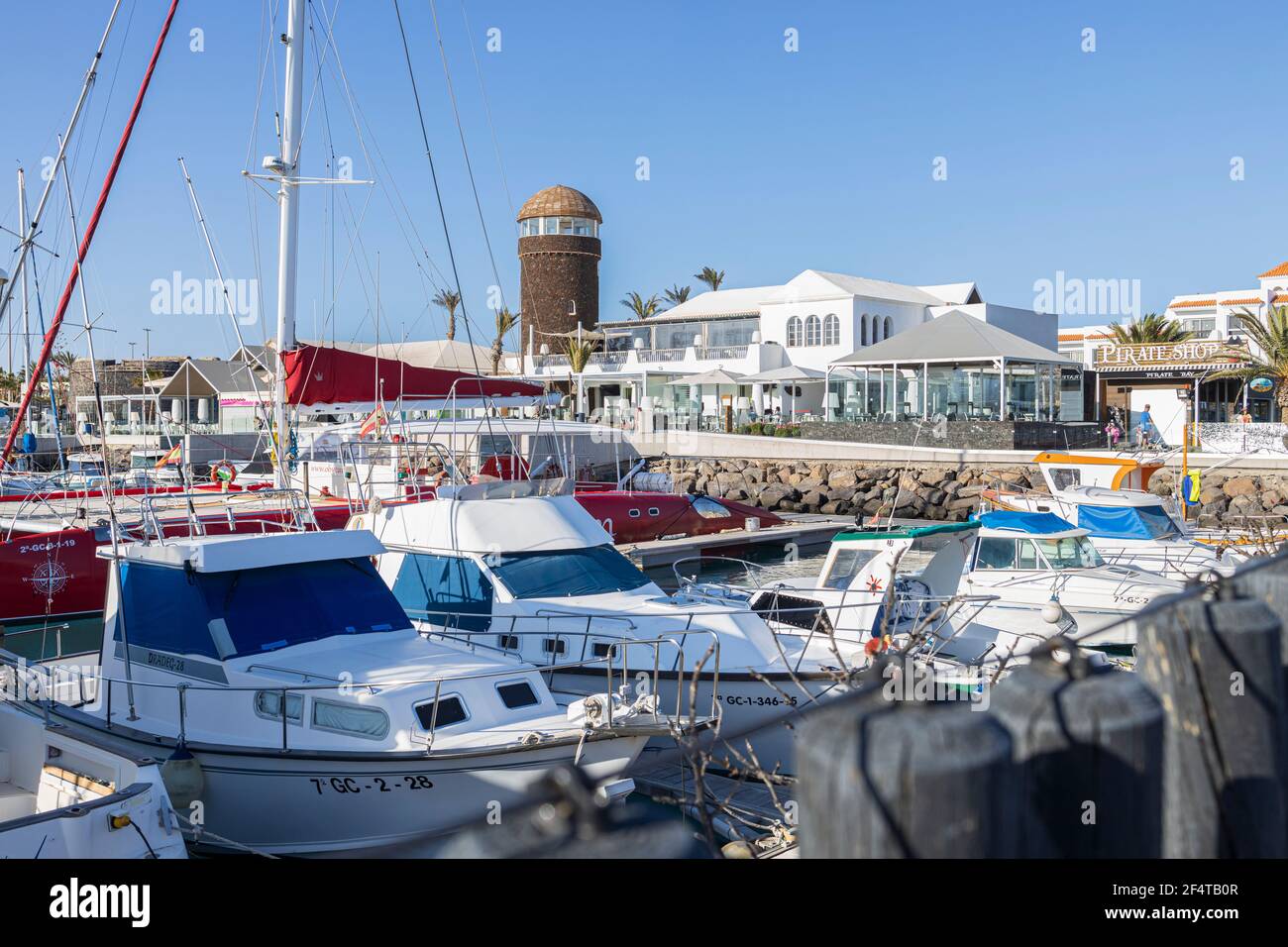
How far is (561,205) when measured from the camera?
7481 centimetres

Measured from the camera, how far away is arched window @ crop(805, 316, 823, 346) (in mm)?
56844

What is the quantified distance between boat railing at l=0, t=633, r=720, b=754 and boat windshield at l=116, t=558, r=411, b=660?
34cm

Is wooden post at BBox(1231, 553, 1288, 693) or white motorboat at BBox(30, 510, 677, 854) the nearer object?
wooden post at BBox(1231, 553, 1288, 693)

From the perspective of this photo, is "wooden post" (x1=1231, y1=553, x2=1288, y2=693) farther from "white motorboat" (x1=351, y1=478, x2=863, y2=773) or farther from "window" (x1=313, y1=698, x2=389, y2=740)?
"white motorboat" (x1=351, y1=478, x2=863, y2=773)

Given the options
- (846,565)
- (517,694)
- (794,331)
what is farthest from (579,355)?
(517,694)

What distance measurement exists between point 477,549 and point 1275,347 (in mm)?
36759

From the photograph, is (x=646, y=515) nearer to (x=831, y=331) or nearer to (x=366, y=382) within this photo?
(x=366, y=382)

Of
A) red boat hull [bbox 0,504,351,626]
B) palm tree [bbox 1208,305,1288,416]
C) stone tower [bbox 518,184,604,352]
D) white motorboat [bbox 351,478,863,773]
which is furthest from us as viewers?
stone tower [bbox 518,184,604,352]

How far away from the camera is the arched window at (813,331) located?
186 ft

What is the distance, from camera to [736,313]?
199 feet

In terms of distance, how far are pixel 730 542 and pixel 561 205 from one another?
171ft

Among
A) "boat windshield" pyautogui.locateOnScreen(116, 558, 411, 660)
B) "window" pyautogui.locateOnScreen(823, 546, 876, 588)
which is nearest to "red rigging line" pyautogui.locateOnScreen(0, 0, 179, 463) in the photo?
"boat windshield" pyautogui.locateOnScreen(116, 558, 411, 660)

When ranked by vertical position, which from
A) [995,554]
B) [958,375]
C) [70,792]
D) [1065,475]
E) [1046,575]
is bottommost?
[70,792]

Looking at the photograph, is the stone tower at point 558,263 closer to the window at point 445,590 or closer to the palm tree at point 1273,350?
the palm tree at point 1273,350
